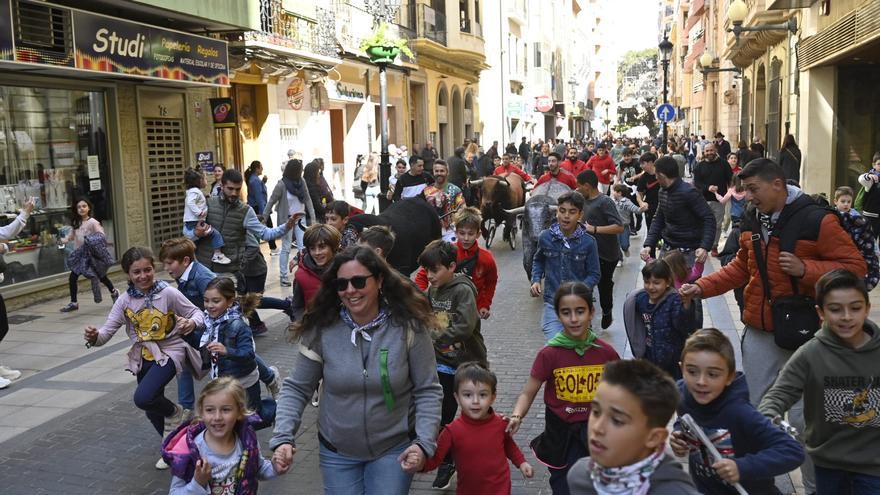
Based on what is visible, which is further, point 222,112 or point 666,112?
point 666,112

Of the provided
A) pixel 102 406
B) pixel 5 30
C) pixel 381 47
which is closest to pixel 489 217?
pixel 381 47

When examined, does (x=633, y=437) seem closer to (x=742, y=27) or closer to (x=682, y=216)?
(x=682, y=216)

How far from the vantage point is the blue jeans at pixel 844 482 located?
3.77 meters

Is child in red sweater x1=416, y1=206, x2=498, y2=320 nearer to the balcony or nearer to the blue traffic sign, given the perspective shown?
the balcony

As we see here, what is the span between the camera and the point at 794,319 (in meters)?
4.71

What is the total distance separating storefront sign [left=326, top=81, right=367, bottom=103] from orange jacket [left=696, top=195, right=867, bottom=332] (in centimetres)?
1959

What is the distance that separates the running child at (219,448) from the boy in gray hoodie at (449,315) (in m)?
1.38

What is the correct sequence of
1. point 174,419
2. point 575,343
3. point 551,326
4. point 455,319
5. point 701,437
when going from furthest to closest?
point 551,326, point 174,419, point 455,319, point 575,343, point 701,437

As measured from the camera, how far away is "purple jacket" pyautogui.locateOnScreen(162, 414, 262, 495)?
413 centimetres

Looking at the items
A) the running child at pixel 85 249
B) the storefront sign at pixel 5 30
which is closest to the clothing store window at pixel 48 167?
the running child at pixel 85 249

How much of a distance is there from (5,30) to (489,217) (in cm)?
853

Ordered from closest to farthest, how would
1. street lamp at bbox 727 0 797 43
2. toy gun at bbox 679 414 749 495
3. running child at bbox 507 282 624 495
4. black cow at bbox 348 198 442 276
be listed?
toy gun at bbox 679 414 749 495
running child at bbox 507 282 624 495
black cow at bbox 348 198 442 276
street lamp at bbox 727 0 797 43

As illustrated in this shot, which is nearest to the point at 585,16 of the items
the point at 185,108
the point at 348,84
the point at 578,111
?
the point at 578,111

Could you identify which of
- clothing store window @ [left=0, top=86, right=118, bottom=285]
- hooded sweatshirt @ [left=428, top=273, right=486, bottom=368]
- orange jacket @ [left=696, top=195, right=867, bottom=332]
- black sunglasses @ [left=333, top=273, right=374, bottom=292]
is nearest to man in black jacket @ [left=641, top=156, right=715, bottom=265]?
orange jacket @ [left=696, top=195, right=867, bottom=332]
